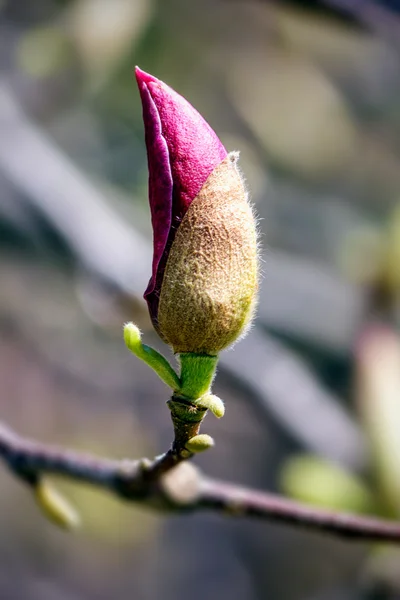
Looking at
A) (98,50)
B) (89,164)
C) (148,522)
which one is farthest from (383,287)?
(148,522)

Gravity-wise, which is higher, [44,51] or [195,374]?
[44,51]

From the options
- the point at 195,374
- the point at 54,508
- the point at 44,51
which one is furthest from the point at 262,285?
the point at 195,374

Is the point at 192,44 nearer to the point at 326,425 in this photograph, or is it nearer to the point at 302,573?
the point at 326,425

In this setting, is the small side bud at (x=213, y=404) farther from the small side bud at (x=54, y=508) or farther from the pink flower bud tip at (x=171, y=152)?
the small side bud at (x=54, y=508)

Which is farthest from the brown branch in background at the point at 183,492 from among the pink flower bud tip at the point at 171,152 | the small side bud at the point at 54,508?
the pink flower bud tip at the point at 171,152

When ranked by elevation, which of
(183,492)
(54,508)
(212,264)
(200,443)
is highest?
(212,264)

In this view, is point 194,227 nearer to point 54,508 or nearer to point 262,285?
point 54,508
